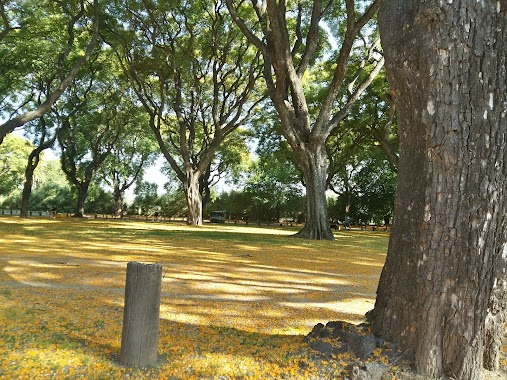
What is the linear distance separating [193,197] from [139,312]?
2057 centimetres

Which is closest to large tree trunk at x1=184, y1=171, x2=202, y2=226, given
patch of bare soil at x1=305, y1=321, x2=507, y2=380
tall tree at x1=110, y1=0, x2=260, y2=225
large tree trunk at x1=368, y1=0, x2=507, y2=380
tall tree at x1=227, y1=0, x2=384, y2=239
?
tall tree at x1=110, y1=0, x2=260, y2=225

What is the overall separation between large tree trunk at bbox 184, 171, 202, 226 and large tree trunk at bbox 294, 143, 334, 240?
360 inches

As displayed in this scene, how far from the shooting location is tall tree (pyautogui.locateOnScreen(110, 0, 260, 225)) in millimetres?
20250

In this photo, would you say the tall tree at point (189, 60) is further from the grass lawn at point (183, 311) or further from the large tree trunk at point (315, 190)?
the grass lawn at point (183, 311)

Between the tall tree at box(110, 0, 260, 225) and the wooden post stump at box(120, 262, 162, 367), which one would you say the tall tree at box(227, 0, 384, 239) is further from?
the wooden post stump at box(120, 262, 162, 367)

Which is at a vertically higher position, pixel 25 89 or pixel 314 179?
pixel 25 89

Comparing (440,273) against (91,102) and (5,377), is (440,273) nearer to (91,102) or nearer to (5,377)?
(5,377)

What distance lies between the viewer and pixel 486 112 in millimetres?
3006

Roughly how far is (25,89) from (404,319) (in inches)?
1111

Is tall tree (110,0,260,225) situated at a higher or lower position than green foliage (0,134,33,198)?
higher

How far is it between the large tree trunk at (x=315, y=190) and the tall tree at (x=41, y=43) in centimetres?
1027

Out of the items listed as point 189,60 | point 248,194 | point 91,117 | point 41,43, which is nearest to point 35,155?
point 91,117

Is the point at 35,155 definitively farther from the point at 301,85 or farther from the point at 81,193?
the point at 301,85

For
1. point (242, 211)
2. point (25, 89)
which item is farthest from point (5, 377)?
point (242, 211)
